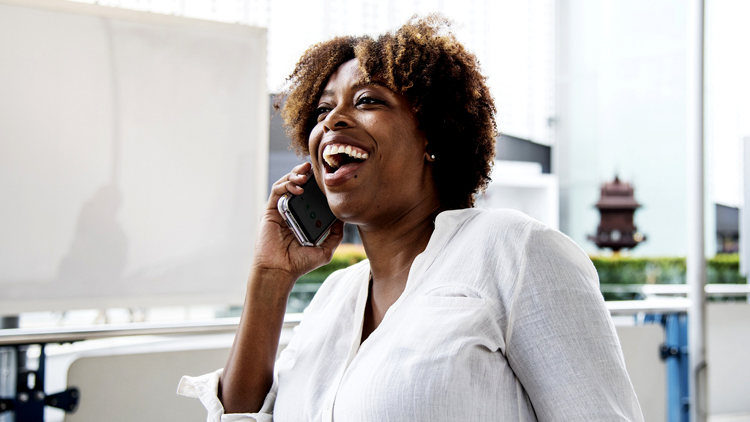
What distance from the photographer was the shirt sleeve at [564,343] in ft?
2.93

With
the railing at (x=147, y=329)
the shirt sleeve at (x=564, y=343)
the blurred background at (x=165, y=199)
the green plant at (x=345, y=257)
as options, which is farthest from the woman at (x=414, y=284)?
the green plant at (x=345, y=257)

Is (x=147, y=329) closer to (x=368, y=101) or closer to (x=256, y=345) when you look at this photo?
(x=256, y=345)

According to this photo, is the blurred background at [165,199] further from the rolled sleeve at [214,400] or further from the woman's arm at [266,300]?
the rolled sleeve at [214,400]

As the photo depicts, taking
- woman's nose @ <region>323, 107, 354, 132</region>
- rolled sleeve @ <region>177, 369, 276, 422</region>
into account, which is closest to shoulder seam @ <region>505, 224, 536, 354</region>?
woman's nose @ <region>323, 107, 354, 132</region>

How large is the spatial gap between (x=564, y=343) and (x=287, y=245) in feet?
2.84

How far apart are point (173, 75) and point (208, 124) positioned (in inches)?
8.9

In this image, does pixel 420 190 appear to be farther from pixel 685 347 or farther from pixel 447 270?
pixel 685 347

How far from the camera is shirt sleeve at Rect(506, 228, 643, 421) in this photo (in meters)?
0.89

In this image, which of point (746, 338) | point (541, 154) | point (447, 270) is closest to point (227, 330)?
point (447, 270)

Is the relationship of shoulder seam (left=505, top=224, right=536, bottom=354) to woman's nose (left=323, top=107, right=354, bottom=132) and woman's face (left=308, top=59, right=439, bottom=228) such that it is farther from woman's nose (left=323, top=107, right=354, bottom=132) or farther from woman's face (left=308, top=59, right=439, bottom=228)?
woman's nose (left=323, top=107, right=354, bottom=132)

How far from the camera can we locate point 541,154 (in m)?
5.43

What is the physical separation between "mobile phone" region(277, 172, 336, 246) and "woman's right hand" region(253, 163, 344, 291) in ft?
0.06

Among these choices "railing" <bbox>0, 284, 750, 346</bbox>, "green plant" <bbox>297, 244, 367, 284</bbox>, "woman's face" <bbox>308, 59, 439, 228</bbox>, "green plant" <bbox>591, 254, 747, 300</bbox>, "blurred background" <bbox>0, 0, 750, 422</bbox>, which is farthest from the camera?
"green plant" <bbox>591, 254, 747, 300</bbox>

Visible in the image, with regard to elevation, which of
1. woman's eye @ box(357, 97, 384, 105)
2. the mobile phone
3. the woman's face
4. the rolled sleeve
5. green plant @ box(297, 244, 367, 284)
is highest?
woman's eye @ box(357, 97, 384, 105)
